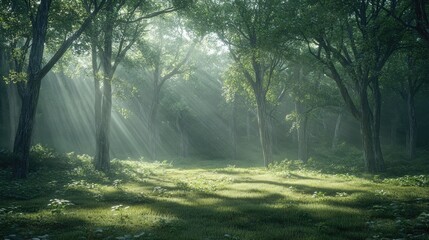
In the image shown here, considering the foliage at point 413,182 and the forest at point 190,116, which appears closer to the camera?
the forest at point 190,116

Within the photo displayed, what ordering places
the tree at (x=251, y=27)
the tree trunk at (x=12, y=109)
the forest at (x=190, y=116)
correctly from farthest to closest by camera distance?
the tree trunk at (x=12, y=109)
the tree at (x=251, y=27)
the forest at (x=190, y=116)

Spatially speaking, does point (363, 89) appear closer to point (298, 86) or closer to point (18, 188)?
point (298, 86)

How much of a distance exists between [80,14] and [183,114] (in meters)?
33.3

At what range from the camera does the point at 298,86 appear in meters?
33.8

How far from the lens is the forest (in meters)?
9.17

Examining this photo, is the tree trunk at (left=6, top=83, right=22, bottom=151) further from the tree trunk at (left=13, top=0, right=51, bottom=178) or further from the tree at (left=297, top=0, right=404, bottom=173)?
the tree at (left=297, top=0, right=404, bottom=173)

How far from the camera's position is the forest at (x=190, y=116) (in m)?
9.17

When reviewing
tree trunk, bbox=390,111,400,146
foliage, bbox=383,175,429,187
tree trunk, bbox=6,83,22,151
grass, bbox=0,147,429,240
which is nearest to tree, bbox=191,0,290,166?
foliage, bbox=383,175,429,187

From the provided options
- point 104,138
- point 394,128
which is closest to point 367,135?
point 104,138

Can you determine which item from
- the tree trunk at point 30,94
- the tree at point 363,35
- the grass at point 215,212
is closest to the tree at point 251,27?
the tree at point 363,35

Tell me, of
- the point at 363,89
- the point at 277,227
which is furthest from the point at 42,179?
the point at 363,89

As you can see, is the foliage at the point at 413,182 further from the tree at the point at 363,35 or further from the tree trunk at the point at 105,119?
the tree trunk at the point at 105,119

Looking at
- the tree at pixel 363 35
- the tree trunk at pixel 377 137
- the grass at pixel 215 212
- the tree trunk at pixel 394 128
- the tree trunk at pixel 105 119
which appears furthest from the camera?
the tree trunk at pixel 394 128

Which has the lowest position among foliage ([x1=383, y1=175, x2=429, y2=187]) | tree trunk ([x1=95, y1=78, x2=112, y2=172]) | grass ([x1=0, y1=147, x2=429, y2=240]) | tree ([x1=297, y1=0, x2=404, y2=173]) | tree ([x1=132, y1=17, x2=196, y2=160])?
grass ([x1=0, y1=147, x2=429, y2=240])
